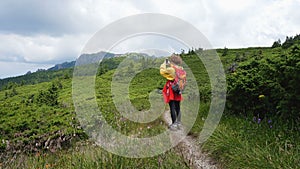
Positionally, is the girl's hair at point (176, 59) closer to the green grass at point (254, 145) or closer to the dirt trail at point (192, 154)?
the dirt trail at point (192, 154)

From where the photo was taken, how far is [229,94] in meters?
7.84

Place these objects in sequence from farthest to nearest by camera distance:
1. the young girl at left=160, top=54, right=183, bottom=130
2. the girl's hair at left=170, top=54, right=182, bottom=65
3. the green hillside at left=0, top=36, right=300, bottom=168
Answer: the girl's hair at left=170, top=54, right=182, bottom=65
the young girl at left=160, top=54, right=183, bottom=130
the green hillside at left=0, top=36, right=300, bottom=168

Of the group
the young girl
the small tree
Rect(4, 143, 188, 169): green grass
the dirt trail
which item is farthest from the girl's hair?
the small tree

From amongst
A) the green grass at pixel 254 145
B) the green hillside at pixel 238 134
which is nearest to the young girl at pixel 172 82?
the green hillside at pixel 238 134

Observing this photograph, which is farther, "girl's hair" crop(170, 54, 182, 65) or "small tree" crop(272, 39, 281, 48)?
"small tree" crop(272, 39, 281, 48)

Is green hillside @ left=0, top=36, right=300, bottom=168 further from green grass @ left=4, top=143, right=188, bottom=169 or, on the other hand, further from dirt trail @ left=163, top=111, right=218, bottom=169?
dirt trail @ left=163, top=111, right=218, bottom=169

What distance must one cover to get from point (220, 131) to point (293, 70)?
73.2 inches

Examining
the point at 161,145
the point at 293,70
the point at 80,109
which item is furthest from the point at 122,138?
the point at 80,109

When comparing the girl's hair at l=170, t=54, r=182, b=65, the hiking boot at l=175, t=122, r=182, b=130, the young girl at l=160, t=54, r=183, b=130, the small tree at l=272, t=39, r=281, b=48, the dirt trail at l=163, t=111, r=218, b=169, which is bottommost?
the dirt trail at l=163, t=111, r=218, b=169

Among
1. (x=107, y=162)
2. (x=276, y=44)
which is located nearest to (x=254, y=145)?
(x=107, y=162)

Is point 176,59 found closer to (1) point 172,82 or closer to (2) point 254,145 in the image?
(1) point 172,82

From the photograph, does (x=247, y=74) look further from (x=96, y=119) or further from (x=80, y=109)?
(x=80, y=109)

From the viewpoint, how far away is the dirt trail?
488 centimetres

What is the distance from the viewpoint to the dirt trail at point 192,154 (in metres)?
4.88
